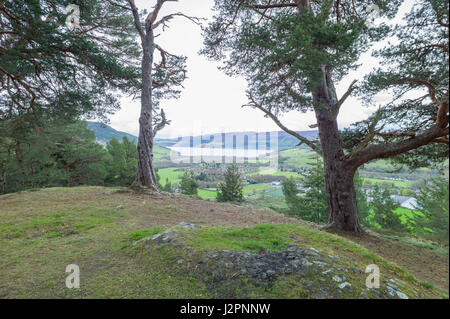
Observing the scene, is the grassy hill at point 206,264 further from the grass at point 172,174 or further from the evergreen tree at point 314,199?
the grass at point 172,174

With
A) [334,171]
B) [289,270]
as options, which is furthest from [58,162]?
[289,270]

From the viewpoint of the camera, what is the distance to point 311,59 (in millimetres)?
3572

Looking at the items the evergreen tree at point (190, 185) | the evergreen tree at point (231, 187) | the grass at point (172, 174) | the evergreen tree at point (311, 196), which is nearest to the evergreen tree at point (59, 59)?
the evergreen tree at point (311, 196)

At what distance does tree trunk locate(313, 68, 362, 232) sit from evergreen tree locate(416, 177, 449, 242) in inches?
153

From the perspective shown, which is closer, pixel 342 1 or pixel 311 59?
pixel 311 59

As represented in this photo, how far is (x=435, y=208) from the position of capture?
1.11 meters

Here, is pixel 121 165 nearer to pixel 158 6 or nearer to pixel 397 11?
pixel 158 6

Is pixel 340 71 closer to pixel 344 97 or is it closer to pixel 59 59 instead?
pixel 344 97

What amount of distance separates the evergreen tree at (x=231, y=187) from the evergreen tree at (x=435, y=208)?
2543 centimetres

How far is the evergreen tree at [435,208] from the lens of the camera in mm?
1031

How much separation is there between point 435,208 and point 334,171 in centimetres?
431
